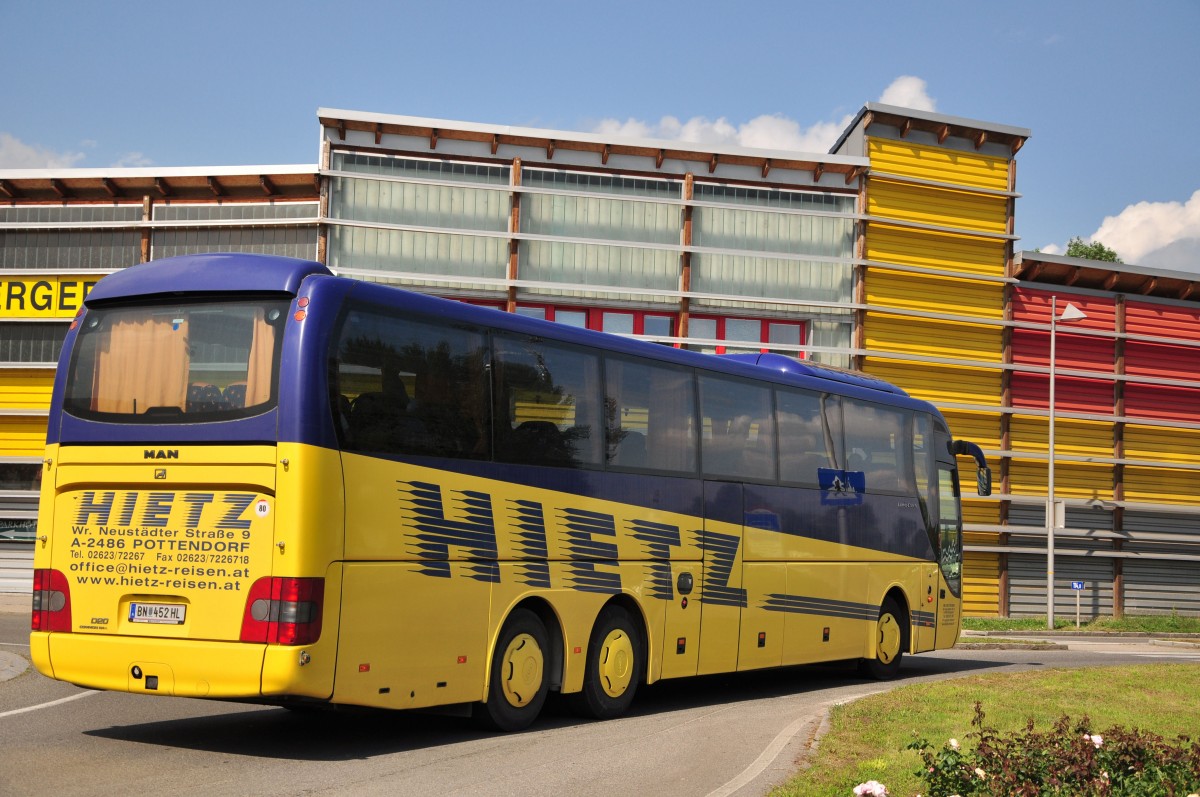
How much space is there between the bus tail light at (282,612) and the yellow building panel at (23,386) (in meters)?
26.6

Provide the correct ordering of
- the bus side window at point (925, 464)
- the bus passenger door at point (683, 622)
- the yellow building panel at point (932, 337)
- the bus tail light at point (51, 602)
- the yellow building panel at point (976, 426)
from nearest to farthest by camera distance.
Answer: the bus tail light at point (51, 602)
the bus passenger door at point (683, 622)
the bus side window at point (925, 464)
the yellow building panel at point (932, 337)
the yellow building panel at point (976, 426)

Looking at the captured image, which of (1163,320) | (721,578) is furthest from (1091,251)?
(721,578)

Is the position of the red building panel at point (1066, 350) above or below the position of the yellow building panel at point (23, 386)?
above

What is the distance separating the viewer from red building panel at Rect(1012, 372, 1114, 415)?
122ft

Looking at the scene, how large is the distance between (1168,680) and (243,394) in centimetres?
1256

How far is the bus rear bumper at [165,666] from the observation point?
9312 millimetres

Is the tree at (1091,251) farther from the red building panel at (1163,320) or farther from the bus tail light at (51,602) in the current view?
Answer: the bus tail light at (51,602)

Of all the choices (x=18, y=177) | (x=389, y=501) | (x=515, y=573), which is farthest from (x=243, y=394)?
(x=18, y=177)

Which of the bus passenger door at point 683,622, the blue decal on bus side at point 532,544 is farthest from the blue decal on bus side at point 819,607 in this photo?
the blue decal on bus side at point 532,544

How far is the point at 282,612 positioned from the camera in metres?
9.33

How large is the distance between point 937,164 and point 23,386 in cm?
2364

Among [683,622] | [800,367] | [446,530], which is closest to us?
[446,530]

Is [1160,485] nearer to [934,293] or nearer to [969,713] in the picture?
[934,293]

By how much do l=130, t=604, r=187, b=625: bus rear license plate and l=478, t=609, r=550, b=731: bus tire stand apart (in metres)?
2.65
